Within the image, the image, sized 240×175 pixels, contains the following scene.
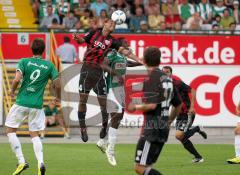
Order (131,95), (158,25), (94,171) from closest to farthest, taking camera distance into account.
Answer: (94,171)
(131,95)
(158,25)

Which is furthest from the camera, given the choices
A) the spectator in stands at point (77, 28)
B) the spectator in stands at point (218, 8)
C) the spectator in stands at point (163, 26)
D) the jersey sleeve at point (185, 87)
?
the spectator in stands at point (218, 8)

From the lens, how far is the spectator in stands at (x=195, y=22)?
28.8 metres

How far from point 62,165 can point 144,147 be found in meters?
5.81

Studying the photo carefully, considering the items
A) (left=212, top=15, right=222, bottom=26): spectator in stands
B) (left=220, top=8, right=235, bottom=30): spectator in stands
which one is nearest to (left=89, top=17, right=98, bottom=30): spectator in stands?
(left=212, top=15, right=222, bottom=26): spectator in stands

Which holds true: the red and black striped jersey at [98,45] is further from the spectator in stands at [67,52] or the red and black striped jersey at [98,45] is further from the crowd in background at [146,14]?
the crowd in background at [146,14]

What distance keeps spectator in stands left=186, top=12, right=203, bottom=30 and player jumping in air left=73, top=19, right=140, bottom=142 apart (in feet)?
33.8

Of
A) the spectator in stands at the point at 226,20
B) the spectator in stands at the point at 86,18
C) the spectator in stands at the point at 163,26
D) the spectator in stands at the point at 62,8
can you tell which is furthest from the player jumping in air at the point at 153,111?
the spectator in stands at the point at 226,20

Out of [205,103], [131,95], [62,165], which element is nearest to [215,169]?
[62,165]

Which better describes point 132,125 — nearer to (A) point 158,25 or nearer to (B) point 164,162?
(A) point 158,25

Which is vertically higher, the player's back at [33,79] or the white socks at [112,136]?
the player's back at [33,79]

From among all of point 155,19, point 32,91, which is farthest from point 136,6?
point 32,91

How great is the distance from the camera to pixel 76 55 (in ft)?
89.6

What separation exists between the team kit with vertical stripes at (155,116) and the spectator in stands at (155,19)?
654 inches

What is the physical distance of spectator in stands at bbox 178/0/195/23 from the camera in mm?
30047
